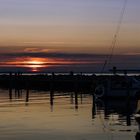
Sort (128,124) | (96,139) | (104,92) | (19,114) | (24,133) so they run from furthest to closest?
(104,92) < (19,114) < (128,124) < (24,133) < (96,139)

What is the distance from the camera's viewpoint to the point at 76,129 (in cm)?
2434

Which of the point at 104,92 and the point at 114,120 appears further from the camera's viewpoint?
the point at 104,92

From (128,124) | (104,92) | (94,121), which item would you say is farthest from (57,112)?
(104,92)

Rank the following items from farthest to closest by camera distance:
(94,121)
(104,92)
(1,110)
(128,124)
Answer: (104,92)
(1,110)
(94,121)
(128,124)

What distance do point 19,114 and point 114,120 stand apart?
5.82 meters

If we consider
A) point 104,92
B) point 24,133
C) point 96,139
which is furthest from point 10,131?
point 104,92

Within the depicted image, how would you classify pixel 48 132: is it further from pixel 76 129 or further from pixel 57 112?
pixel 57 112

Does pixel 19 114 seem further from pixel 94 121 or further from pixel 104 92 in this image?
pixel 104 92

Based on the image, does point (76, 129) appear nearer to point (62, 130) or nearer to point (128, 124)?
point (62, 130)

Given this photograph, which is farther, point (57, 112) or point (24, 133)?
point (57, 112)

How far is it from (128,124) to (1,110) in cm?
1060

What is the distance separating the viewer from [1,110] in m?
34.0

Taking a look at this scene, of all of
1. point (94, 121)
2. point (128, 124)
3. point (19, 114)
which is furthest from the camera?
point (19, 114)

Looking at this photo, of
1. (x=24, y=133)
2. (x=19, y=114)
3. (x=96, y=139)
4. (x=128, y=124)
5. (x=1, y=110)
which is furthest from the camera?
(x=1, y=110)
